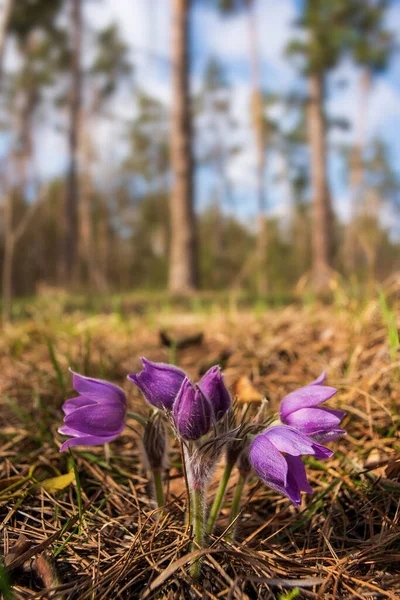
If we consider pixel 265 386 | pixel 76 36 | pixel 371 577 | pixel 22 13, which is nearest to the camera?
pixel 371 577

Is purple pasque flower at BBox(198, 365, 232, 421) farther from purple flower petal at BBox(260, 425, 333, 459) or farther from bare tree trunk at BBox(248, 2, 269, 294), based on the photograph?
bare tree trunk at BBox(248, 2, 269, 294)

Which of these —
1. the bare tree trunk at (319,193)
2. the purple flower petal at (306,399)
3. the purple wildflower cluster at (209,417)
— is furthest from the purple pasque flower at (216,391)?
the bare tree trunk at (319,193)

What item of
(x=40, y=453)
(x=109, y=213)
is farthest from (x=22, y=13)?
(x=109, y=213)

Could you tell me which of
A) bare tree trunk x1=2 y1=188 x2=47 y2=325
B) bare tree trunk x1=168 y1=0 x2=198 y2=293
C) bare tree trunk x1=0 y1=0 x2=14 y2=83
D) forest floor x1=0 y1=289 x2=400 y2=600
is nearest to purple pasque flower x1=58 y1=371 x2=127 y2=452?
forest floor x1=0 y1=289 x2=400 y2=600

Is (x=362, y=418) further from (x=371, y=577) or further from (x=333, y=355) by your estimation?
(x=371, y=577)

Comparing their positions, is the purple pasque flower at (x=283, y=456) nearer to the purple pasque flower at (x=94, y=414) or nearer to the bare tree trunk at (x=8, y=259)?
the purple pasque flower at (x=94, y=414)

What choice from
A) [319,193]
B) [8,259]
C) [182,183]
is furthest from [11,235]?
[319,193]

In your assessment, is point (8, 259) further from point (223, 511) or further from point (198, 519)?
point (198, 519)
